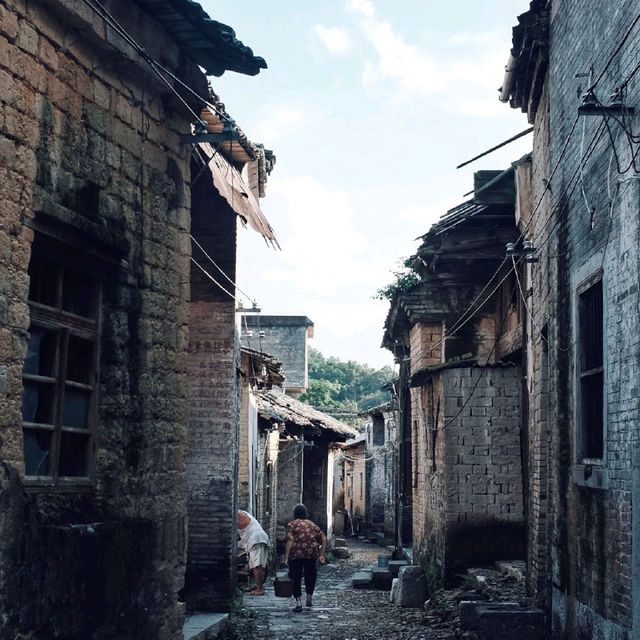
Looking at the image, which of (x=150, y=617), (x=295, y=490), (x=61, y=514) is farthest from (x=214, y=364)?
(x=295, y=490)

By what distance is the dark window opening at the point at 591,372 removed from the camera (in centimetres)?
798

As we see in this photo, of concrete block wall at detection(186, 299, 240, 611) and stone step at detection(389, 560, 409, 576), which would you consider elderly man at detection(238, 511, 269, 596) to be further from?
stone step at detection(389, 560, 409, 576)

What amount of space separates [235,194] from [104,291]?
2.95 metres

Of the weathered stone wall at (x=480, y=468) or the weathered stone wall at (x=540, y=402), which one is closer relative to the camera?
the weathered stone wall at (x=540, y=402)

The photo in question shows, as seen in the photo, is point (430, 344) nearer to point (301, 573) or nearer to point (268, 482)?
point (301, 573)

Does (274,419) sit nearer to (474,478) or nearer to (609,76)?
(474,478)

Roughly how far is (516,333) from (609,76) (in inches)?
242

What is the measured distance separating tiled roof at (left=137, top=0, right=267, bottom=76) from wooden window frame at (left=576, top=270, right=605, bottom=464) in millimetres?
3185

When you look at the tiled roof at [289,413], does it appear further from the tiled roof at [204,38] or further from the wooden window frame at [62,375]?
the wooden window frame at [62,375]

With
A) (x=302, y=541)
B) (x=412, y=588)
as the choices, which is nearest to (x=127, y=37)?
(x=302, y=541)

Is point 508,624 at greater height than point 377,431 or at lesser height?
lesser

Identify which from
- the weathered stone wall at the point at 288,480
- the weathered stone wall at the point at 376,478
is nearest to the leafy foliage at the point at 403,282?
the weathered stone wall at the point at 288,480

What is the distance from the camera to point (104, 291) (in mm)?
6703

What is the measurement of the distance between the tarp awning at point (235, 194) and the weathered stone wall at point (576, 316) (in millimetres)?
2776
